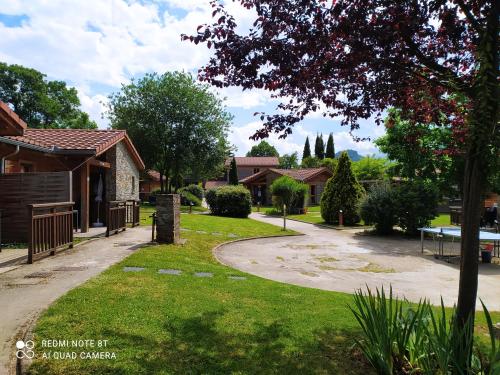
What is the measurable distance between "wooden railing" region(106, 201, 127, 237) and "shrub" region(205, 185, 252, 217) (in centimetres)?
1320

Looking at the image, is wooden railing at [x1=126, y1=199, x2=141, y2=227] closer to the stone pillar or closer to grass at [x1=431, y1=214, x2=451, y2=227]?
the stone pillar

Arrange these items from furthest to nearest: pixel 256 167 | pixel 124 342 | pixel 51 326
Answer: pixel 256 167 < pixel 51 326 < pixel 124 342

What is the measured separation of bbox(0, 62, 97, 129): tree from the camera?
44844 mm

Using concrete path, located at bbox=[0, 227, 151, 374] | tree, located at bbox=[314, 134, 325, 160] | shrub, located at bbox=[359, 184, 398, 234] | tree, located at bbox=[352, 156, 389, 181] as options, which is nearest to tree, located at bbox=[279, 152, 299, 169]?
tree, located at bbox=[314, 134, 325, 160]

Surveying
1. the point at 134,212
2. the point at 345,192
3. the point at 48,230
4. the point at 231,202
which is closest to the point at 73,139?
the point at 134,212

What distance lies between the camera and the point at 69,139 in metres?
14.7

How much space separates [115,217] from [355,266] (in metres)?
8.14

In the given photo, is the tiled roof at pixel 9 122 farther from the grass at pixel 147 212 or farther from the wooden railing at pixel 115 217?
the grass at pixel 147 212

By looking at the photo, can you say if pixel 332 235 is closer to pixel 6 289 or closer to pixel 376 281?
pixel 376 281

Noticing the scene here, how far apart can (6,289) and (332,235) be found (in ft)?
50.6

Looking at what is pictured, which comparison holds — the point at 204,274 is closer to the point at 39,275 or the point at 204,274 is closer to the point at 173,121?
the point at 39,275

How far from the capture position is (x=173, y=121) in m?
37.1

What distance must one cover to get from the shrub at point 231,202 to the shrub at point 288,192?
4412mm

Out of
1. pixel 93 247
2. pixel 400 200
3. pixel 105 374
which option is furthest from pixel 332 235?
pixel 105 374
